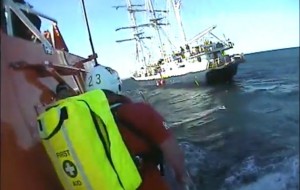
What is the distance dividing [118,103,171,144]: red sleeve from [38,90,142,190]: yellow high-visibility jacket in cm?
13

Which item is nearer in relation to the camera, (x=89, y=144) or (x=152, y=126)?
(x=89, y=144)

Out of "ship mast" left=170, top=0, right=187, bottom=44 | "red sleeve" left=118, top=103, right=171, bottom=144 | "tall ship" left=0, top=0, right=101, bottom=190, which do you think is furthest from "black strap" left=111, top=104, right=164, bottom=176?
"ship mast" left=170, top=0, right=187, bottom=44

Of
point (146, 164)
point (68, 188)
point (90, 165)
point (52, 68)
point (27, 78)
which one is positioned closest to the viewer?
point (90, 165)

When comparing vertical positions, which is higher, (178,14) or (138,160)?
(178,14)

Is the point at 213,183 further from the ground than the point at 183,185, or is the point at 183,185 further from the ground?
the point at 183,185

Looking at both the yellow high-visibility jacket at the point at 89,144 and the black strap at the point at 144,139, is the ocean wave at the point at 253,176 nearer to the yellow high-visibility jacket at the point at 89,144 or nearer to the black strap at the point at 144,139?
the black strap at the point at 144,139

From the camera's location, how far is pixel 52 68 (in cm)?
314

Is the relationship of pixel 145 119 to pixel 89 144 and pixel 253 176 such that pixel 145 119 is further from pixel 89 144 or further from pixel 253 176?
pixel 253 176

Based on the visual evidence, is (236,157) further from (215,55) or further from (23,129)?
(215,55)

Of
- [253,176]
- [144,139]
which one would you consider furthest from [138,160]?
[253,176]

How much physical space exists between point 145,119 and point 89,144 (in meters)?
0.39

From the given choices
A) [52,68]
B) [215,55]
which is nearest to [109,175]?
[52,68]

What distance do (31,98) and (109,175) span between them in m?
0.94

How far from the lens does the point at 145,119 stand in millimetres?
2266
